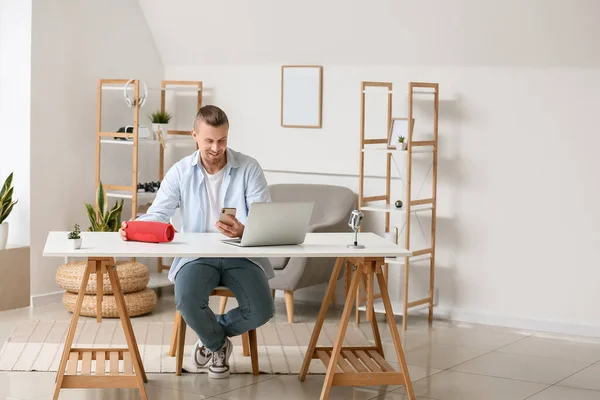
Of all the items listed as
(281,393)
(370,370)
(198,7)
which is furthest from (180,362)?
(198,7)

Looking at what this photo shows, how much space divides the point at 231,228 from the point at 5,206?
2.36 m

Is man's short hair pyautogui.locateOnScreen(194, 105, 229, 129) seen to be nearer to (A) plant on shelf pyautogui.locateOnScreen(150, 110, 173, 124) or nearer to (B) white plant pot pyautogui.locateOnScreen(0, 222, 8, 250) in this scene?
(B) white plant pot pyautogui.locateOnScreen(0, 222, 8, 250)

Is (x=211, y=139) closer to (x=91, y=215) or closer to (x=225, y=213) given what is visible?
(x=225, y=213)

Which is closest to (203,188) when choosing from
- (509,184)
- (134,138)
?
(134,138)

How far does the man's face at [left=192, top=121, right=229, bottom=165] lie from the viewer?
4035 millimetres

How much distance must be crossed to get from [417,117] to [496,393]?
7.24ft

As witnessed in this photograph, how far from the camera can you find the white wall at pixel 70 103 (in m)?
5.84

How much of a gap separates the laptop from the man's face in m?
0.47

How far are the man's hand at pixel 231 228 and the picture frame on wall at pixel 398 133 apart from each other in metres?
1.85

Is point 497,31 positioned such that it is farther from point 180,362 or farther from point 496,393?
point 180,362

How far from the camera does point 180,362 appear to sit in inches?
168

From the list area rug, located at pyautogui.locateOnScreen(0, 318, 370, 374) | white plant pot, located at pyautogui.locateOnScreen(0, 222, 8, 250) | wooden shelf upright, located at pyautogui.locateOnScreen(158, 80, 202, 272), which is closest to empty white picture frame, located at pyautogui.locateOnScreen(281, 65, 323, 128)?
wooden shelf upright, located at pyautogui.locateOnScreen(158, 80, 202, 272)

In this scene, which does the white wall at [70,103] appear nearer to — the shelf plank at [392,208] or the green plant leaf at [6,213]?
the green plant leaf at [6,213]

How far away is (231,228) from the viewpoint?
3.89m
